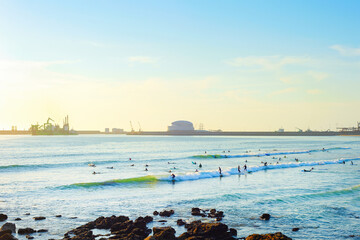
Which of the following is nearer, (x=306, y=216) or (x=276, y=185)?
(x=306, y=216)

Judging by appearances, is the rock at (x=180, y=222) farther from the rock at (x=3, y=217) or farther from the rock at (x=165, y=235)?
the rock at (x=3, y=217)

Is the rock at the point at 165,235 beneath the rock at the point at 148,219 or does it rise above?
above

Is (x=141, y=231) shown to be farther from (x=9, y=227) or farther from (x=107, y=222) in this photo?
(x=9, y=227)

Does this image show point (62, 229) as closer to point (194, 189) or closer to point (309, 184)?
point (194, 189)

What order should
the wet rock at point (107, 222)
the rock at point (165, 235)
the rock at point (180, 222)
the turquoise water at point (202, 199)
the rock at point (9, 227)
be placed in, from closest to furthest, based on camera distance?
the rock at point (165, 235) < the rock at point (9, 227) < the wet rock at point (107, 222) < the rock at point (180, 222) < the turquoise water at point (202, 199)

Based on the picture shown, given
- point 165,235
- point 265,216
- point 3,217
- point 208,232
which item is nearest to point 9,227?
point 3,217

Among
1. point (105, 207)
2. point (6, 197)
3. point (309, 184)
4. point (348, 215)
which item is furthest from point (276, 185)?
point (6, 197)

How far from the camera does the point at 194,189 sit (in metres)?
47.1

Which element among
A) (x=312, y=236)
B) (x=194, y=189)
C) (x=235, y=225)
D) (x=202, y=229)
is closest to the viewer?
(x=202, y=229)

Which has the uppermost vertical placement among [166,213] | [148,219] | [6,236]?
[6,236]

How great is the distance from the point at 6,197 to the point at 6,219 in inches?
476

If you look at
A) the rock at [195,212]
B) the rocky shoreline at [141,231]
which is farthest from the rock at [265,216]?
the rock at [195,212]

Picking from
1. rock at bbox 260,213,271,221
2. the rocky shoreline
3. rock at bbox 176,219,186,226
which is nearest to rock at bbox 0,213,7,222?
the rocky shoreline

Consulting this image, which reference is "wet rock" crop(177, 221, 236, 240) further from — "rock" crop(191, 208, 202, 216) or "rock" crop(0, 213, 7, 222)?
"rock" crop(0, 213, 7, 222)
